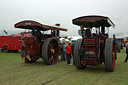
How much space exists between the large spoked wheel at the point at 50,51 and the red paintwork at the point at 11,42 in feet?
22.2

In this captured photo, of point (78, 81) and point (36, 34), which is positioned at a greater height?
point (36, 34)

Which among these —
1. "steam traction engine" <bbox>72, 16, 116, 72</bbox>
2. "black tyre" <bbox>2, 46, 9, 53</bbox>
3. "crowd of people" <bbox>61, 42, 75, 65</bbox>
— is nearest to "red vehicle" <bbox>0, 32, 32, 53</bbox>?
"black tyre" <bbox>2, 46, 9, 53</bbox>

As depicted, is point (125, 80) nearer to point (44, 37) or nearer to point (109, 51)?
point (109, 51)

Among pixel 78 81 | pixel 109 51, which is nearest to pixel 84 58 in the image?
pixel 109 51

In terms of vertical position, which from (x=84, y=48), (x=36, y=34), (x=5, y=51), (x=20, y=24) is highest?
(x=20, y=24)

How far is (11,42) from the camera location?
48.1ft

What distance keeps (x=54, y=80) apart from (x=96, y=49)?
2.07 meters

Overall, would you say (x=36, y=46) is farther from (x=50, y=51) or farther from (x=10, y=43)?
(x=10, y=43)

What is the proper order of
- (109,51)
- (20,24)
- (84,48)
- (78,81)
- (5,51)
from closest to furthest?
(78,81)
(109,51)
(84,48)
(20,24)
(5,51)

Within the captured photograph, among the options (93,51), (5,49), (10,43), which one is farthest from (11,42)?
(93,51)

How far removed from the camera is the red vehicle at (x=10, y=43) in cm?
1445

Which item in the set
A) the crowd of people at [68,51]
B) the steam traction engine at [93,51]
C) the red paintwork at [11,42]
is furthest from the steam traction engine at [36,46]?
the red paintwork at [11,42]

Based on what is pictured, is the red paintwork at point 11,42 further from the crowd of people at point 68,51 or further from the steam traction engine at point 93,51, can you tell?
the steam traction engine at point 93,51

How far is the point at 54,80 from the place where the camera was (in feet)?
15.2
